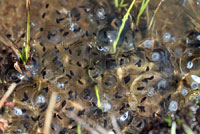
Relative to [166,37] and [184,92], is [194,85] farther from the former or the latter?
[166,37]

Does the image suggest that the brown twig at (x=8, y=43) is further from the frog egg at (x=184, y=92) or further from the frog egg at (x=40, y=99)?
the frog egg at (x=184, y=92)

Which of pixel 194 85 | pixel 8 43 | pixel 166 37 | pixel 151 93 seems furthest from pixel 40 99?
pixel 194 85

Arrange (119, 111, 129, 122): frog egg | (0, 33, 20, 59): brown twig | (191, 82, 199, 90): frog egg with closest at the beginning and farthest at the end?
(0, 33, 20, 59): brown twig < (119, 111, 129, 122): frog egg < (191, 82, 199, 90): frog egg

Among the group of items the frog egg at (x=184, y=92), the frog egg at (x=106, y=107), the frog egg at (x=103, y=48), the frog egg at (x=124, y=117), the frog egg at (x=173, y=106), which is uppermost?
the frog egg at (x=103, y=48)

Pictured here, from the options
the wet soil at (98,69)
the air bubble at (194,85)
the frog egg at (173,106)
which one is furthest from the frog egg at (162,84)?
the air bubble at (194,85)

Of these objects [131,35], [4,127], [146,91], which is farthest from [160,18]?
[4,127]

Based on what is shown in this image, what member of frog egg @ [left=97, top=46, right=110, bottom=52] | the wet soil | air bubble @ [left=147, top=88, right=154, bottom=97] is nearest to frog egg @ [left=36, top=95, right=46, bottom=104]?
the wet soil

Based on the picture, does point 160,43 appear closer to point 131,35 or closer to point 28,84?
point 131,35

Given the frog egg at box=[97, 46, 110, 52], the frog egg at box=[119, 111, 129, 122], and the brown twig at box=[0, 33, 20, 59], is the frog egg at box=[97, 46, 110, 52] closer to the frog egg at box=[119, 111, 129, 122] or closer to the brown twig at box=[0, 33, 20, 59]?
the frog egg at box=[119, 111, 129, 122]

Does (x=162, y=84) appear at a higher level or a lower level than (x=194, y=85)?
higher
